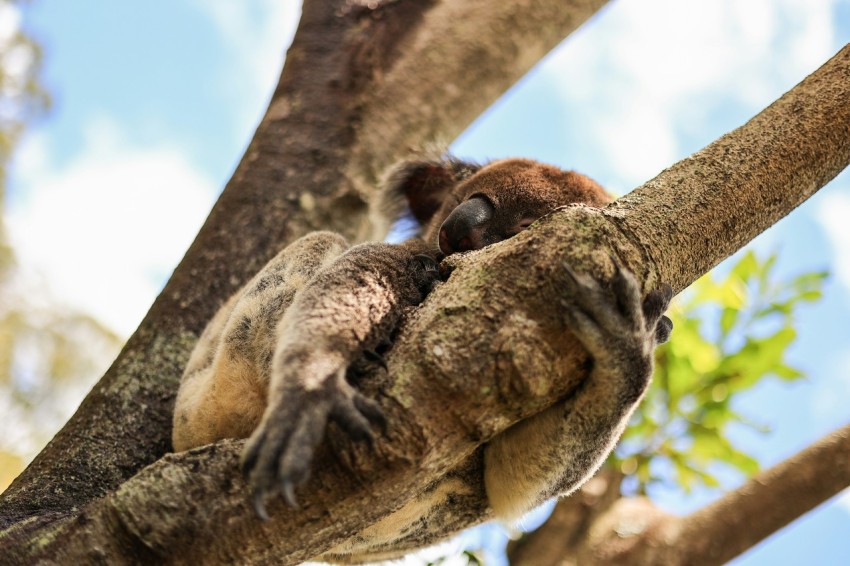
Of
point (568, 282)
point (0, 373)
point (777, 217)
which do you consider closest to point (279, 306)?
point (568, 282)

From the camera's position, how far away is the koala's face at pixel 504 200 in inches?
102

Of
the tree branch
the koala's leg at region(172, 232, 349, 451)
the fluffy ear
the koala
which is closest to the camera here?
the koala

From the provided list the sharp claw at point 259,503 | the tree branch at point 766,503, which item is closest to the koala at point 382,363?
the sharp claw at point 259,503

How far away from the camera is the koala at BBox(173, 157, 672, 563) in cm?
164

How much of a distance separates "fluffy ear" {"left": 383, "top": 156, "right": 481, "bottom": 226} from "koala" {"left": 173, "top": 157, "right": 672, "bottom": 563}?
441mm

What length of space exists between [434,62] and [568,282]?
266cm

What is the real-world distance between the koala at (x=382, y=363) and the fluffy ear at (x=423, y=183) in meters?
0.44

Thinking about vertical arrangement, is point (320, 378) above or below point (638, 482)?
above

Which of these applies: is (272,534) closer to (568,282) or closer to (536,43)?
(568,282)

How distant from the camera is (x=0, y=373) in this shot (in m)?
7.77

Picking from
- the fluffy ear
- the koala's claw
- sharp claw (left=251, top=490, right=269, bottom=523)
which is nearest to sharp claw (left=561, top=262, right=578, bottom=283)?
the koala's claw

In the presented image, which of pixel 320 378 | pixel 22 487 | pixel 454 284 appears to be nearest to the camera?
pixel 320 378

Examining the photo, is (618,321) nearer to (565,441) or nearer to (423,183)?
(565,441)

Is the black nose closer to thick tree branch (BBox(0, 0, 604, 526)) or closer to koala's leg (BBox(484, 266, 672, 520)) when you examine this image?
koala's leg (BBox(484, 266, 672, 520))
